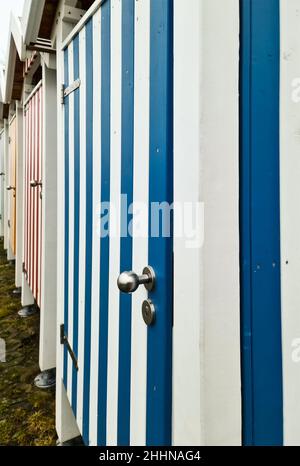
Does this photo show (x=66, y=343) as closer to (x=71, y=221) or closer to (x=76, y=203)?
(x=71, y=221)

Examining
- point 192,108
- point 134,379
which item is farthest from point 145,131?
point 134,379

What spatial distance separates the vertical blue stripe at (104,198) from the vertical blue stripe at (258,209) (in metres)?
0.57

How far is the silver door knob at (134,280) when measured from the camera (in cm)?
72

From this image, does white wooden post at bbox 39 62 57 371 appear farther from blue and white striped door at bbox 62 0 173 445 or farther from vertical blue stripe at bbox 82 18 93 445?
vertical blue stripe at bbox 82 18 93 445

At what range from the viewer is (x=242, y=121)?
659mm

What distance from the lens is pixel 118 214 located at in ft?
3.26

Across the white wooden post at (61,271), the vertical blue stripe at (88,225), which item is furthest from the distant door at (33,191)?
the vertical blue stripe at (88,225)

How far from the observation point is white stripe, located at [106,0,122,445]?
0.98m

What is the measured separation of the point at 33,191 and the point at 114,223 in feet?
6.93

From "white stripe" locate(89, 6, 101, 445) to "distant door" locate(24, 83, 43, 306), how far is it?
4.46 feet

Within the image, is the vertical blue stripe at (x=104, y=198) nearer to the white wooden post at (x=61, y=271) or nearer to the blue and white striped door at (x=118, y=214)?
the blue and white striped door at (x=118, y=214)

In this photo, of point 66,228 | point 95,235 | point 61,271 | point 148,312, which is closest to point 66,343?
point 61,271
